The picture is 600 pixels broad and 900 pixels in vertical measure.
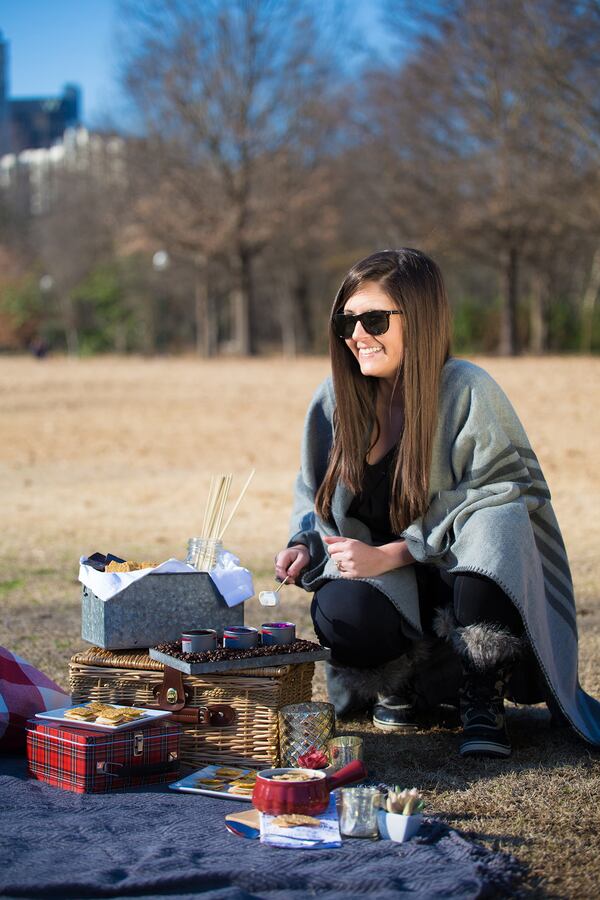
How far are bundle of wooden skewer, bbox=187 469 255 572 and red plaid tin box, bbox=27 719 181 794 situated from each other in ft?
1.64

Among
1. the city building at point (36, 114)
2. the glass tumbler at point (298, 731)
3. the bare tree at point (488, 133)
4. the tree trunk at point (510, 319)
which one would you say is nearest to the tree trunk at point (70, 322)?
the bare tree at point (488, 133)

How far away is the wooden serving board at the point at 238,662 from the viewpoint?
9.29 feet

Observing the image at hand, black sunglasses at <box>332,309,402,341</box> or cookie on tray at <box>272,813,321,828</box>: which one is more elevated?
black sunglasses at <box>332,309,402,341</box>

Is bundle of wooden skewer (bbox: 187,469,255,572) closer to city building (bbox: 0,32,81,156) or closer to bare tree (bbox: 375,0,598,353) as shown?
bare tree (bbox: 375,0,598,353)

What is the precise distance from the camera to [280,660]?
2924 millimetres

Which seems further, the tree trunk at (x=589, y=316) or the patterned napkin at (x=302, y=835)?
the tree trunk at (x=589, y=316)

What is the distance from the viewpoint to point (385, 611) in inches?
123

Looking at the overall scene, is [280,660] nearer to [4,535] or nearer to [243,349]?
[4,535]

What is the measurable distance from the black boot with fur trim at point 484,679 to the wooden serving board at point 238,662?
15.0 inches

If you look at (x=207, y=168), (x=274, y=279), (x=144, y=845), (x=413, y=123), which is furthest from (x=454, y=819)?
(x=274, y=279)

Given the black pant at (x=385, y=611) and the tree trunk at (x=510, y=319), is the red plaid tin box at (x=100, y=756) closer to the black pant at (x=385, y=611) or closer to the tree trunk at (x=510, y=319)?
the black pant at (x=385, y=611)

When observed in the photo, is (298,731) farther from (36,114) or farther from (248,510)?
(36,114)

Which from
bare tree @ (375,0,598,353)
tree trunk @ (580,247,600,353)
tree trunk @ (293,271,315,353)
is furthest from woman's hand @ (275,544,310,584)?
tree trunk @ (293,271,315,353)

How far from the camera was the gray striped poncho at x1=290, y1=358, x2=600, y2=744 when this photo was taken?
3.04 meters
